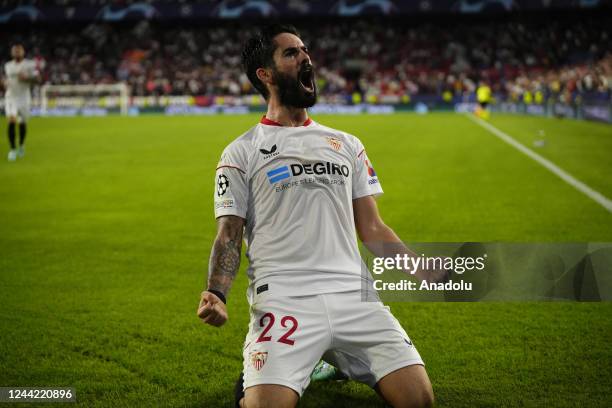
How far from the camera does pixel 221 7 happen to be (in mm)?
53750

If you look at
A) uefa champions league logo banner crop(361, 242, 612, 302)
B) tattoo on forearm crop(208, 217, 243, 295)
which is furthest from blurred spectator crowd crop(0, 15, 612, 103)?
tattoo on forearm crop(208, 217, 243, 295)

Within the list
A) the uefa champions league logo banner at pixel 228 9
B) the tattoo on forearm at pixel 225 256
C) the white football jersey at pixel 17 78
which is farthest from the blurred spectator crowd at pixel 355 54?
the tattoo on forearm at pixel 225 256

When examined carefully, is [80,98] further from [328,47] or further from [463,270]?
[463,270]

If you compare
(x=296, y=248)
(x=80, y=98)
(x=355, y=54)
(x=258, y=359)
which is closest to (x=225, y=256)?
(x=296, y=248)

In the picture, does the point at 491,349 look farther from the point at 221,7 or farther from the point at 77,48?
the point at 77,48

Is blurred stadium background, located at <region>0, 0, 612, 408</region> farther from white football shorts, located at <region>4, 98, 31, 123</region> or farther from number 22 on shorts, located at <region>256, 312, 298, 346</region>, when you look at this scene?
white football shorts, located at <region>4, 98, 31, 123</region>

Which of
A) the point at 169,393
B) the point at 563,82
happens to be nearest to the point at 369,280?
the point at 169,393

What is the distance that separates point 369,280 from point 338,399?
71 centimetres

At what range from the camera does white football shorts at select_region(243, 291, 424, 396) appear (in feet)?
10.1

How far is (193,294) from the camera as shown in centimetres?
583

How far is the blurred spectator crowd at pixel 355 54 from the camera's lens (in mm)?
47062

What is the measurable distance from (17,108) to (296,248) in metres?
15.4

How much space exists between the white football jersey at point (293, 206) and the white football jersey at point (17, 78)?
1457 centimetres

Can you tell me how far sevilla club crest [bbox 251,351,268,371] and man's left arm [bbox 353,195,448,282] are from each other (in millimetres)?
851
